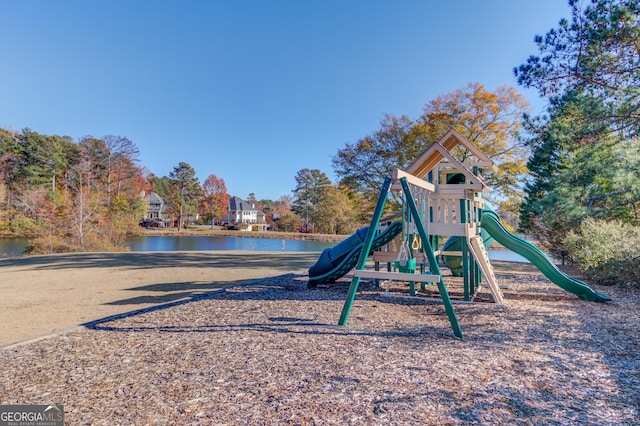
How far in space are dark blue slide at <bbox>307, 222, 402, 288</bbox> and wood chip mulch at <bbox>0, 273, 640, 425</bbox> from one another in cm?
187

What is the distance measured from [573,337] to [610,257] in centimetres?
634

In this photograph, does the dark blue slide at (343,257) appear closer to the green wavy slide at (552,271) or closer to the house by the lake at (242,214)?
the green wavy slide at (552,271)

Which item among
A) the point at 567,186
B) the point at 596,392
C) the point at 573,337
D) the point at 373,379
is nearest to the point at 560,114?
the point at 567,186

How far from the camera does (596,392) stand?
2.74 m

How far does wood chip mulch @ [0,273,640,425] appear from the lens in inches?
95.1

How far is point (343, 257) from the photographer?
7457 millimetres

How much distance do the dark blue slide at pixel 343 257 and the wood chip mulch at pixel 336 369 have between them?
187cm

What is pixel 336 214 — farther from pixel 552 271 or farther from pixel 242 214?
pixel 552 271

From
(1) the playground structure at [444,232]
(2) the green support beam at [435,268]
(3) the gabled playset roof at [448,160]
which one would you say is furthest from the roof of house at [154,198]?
(2) the green support beam at [435,268]

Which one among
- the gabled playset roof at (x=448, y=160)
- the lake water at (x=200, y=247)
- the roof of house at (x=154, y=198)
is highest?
the roof of house at (x=154, y=198)

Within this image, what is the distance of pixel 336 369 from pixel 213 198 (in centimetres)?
5505

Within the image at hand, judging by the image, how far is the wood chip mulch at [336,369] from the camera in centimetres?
242

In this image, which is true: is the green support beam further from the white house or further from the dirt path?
the white house

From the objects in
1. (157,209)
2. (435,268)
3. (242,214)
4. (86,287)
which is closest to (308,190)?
(242,214)
